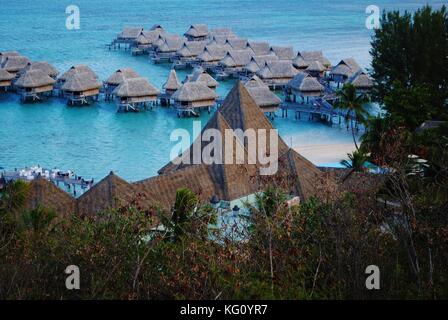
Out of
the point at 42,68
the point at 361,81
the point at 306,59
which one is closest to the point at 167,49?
the point at 306,59

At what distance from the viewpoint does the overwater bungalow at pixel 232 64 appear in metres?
34.7

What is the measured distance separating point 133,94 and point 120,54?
1575 cm

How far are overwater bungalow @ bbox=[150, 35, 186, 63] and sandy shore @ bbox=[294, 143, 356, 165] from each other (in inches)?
714

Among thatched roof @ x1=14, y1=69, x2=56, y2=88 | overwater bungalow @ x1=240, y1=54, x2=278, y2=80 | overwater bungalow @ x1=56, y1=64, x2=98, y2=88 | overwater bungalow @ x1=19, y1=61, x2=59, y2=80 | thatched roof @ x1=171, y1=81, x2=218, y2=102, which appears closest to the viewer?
thatched roof @ x1=171, y1=81, x2=218, y2=102

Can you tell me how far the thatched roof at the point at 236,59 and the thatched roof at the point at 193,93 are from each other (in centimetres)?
696

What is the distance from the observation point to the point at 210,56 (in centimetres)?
3656

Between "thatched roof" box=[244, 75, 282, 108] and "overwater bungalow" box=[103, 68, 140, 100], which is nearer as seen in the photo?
"thatched roof" box=[244, 75, 282, 108]

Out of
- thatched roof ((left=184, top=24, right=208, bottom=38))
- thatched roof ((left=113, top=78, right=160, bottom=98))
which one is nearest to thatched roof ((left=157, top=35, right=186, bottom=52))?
thatched roof ((left=184, top=24, right=208, bottom=38))

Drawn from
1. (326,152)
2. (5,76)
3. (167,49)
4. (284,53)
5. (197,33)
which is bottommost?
(326,152)

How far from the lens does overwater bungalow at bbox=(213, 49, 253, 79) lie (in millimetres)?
34719

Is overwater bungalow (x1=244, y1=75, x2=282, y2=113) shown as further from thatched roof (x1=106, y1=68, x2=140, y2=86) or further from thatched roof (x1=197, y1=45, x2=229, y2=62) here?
thatched roof (x1=197, y1=45, x2=229, y2=62)

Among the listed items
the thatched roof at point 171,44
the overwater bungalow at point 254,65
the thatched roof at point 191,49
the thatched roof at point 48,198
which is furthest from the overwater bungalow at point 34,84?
the thatched roof at point 48,198

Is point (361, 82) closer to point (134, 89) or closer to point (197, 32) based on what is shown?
point (134, 89)
